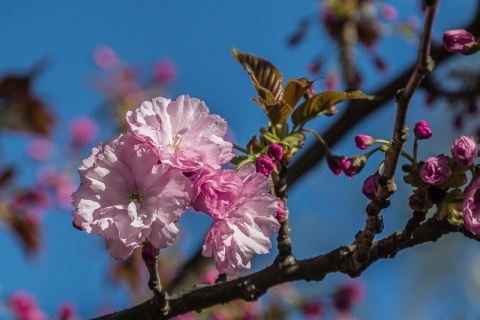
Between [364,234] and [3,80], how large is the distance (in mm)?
1741

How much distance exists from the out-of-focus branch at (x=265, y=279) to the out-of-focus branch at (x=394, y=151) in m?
0.03

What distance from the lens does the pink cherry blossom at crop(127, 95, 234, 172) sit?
118 cm

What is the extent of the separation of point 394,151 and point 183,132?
34 centimetres

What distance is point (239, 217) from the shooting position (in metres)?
1.23

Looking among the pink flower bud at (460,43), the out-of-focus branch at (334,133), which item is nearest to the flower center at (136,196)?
the pink flower bud at (460,43)

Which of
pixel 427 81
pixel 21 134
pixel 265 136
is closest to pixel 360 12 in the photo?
pixel 427 81

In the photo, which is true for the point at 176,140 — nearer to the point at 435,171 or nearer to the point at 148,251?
the point at 148,251

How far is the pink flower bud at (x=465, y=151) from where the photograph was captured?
1.18 m

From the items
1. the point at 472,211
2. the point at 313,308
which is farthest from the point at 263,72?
the point at 313,308

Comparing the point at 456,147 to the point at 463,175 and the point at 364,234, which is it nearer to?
the point at 463,175

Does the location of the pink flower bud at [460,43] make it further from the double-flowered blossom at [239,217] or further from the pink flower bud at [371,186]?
the double-flowered blossom at [239,217]

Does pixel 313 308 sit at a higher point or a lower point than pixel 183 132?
lower

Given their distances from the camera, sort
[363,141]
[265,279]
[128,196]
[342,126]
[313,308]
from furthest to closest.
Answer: [342,126]
[313,308]
[265,279]
[363,141]
[128,196]

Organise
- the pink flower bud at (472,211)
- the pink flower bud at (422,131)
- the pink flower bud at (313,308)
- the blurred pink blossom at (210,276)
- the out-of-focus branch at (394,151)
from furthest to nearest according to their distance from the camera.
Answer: the pink flower bud at (313,308)
the blurred pink blossom at (210,276)
the pink flower bud at (422,131)
the pink flower bud at (472,211)
the out-of-focus branch at (394,151)
